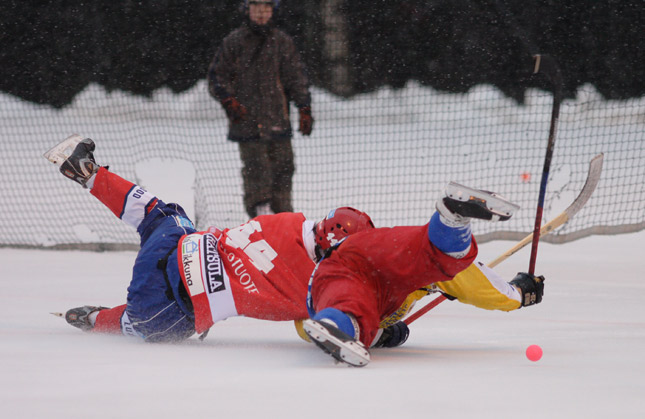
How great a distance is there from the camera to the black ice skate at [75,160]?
9.94 ft

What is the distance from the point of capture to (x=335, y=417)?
1.63 m

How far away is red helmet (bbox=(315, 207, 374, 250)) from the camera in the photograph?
2.48 meters

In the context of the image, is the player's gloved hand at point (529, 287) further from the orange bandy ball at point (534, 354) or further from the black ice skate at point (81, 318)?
the black ice skate at point (81, 318)

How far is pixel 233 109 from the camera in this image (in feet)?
16.6

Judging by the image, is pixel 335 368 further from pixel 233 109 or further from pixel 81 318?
pixel 233 109

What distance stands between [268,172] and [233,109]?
0.44m

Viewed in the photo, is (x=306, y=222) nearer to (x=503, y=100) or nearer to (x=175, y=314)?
(x=175, y=314)

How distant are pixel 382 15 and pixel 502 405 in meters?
9.31

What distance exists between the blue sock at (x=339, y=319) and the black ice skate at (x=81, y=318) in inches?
46.4

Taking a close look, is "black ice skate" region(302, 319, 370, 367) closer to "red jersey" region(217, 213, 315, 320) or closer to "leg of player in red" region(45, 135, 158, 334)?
"red jersey" region(217, 213, 315, 320)

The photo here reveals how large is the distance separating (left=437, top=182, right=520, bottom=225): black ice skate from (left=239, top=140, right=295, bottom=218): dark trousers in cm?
311

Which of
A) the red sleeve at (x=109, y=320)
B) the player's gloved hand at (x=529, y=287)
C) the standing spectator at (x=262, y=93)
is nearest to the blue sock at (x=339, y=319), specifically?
the player's gloved hand at (x=529, y=287)

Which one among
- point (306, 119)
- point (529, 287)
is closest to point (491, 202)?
point (529, 287)

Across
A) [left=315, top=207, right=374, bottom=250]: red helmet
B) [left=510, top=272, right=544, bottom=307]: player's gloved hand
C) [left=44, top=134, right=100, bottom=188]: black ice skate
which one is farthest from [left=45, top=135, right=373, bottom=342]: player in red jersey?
[left=510, top=272, right=544, bottom=307]: player's gloved hand
